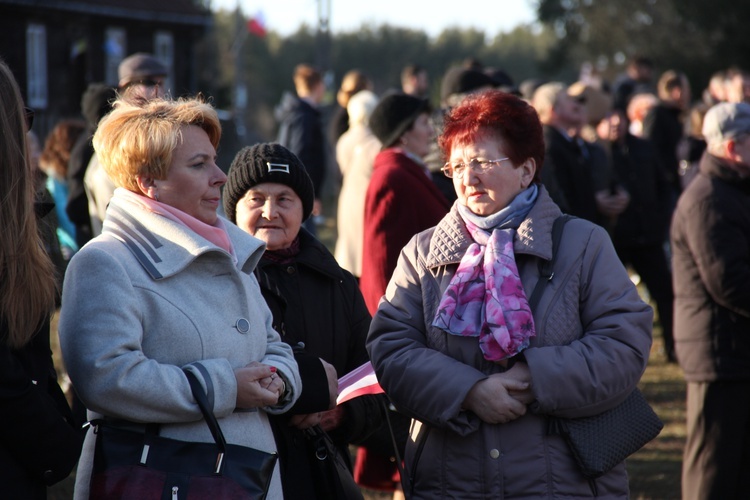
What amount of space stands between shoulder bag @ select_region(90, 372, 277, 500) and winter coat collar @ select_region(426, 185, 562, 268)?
0.92m

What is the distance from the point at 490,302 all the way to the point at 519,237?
252mm

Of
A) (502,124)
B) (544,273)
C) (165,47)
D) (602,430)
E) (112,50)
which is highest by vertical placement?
(165,47)

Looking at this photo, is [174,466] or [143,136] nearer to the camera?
[174,466]

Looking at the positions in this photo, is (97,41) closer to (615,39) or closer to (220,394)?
(615,39)

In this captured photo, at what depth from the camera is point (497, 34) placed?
256 ft

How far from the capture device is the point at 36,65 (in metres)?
23.5

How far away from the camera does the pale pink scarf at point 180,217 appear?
3.03m

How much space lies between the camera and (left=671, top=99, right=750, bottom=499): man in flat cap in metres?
4.82

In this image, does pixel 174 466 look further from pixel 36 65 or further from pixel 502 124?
pixel 36 65

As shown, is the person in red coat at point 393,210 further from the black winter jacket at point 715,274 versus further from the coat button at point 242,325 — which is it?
the coat button at point 242,325

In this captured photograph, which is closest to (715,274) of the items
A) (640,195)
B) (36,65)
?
(640,195)

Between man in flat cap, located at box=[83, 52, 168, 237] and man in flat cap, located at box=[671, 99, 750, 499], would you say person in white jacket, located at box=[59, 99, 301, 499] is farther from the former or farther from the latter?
man in flat cap, located at box=[671, 99, 750, 499]

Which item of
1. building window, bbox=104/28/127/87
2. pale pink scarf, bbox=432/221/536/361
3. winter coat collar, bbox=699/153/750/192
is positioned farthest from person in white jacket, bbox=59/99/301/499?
building window, bbox=104/28/127/87

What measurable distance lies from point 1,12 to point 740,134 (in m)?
19.9
